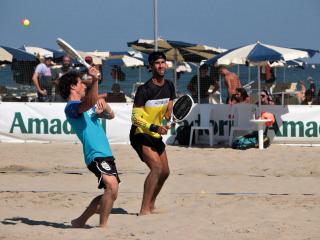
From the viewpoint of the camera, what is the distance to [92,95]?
248 inches

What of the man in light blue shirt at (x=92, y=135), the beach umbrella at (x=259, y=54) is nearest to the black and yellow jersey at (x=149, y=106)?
the man in light blue shirt at (x=92, y=135)

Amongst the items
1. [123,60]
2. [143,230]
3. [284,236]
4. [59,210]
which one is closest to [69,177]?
[59,210]

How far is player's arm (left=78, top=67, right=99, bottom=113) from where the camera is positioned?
617 centimetres

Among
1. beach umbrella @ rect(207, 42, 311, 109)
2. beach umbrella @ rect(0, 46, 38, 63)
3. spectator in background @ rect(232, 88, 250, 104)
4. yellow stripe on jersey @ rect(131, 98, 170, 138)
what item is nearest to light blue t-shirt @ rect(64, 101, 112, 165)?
yellow stripe on jersey @ rect(131, 98, 170, 138)

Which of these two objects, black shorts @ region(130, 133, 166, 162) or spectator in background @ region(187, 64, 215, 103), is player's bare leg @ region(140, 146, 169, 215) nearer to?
black shorts @ region(130, 133, 166, 162)

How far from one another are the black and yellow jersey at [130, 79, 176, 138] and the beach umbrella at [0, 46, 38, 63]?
1246cm

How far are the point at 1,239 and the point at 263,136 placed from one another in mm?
8673

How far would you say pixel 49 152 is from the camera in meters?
14.1

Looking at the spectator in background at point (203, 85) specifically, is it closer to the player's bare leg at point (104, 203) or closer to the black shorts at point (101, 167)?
the player's bare leg at point (104, 203)

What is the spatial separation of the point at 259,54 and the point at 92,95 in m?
9.32

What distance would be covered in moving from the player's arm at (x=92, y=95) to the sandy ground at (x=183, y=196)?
110cm

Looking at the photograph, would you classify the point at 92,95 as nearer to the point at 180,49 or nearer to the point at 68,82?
the point at 68,82

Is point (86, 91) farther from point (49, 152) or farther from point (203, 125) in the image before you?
point (203, 125)

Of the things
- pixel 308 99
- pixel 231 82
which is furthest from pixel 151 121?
pixel 308 99
